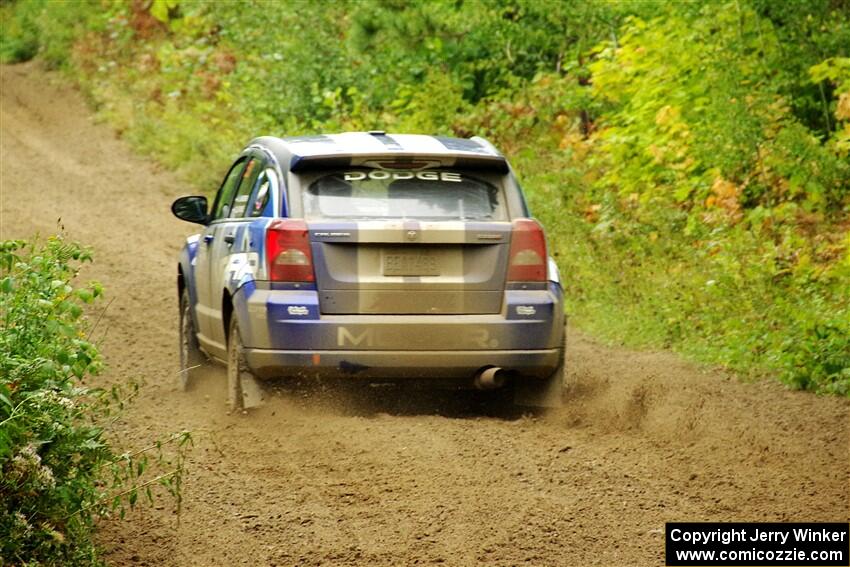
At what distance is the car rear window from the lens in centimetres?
868

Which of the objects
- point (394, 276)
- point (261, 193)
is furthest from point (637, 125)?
point (394, 276)

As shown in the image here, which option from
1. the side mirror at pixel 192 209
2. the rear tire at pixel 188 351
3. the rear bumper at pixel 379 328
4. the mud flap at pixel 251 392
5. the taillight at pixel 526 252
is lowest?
the rear tire at pixel 188 351

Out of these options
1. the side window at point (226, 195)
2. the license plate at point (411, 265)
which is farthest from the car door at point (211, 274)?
the license plate at point (411, 265)

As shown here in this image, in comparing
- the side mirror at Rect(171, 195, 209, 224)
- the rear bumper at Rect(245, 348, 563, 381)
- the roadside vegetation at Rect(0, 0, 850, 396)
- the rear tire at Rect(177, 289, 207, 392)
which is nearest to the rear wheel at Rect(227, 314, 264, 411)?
the rear bumper at Rect(245, 348, 563, 381)

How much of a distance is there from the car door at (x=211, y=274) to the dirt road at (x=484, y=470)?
1.43ft

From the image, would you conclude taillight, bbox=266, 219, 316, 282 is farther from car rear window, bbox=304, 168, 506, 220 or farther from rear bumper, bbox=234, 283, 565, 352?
car rear window, bbox=304, 168, 506, 220

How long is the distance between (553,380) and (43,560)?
4266 mm

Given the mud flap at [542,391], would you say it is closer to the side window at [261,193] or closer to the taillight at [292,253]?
the taillight at [292,253]

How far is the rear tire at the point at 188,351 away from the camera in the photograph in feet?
35.6

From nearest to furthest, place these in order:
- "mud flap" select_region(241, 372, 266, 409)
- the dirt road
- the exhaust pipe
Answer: the dirt road < the exhaust pipe < "mud flap" select_region(241, 372, 266, 409)

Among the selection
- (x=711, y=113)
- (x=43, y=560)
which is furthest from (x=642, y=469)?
(x=711, y=113)

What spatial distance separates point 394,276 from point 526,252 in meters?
0.82

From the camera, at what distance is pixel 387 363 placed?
8500 mm

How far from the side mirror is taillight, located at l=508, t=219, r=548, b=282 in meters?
2.79
